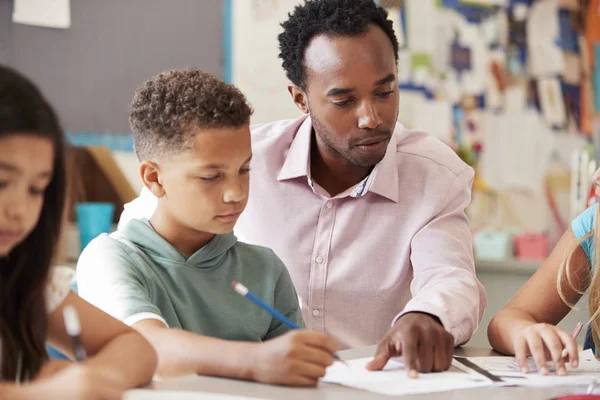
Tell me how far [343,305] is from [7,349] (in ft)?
2.84

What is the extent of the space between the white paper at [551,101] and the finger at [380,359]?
2.49 meters

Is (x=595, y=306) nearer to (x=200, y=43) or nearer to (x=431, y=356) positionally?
(x=431, y=356)

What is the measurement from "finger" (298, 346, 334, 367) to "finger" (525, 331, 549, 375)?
0.34 m

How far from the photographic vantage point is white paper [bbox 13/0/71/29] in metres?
2.85

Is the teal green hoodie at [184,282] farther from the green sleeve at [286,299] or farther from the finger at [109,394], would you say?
the finger at [109,394]

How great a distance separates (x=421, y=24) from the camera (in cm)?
327

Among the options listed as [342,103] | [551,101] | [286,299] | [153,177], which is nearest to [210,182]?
[153,177]

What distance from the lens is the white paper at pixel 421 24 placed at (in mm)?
3258

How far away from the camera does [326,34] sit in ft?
5.45

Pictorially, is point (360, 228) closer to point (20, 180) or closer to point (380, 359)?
point (380, 359)

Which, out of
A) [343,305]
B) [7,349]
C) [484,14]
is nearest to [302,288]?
[343,305]

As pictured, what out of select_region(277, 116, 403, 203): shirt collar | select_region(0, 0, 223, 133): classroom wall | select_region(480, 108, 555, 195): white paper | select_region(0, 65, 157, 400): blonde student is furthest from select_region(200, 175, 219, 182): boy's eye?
select_region(480, 108, 555, 195): white paper

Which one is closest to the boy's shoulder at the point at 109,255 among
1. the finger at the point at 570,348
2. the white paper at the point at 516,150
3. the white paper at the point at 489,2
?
the finger at the point at 570,348

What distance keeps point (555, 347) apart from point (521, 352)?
2.0 inches
